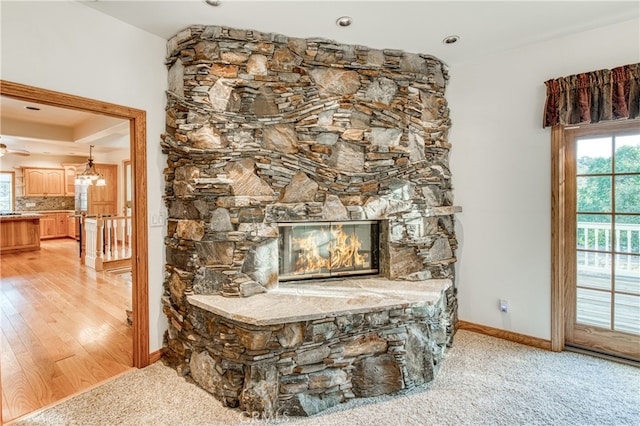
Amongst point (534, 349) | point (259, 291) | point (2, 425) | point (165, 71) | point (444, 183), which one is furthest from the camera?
point (444, 183)

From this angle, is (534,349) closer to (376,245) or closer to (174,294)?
(376,245)

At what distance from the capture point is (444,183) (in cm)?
326

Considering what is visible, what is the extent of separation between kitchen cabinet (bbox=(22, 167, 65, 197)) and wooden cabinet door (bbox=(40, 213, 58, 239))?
671mm

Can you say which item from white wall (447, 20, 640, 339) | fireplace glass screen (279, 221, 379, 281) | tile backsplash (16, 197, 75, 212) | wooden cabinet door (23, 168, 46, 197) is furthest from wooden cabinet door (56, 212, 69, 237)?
white wall (447, 20, 640, 339)

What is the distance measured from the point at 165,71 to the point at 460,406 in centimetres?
352

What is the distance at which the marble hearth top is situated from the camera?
7.07ft

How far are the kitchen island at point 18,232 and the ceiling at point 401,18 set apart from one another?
7.80 m

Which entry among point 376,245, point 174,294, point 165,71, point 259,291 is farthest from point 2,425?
point 376,245

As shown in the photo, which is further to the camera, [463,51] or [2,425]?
[463,51]

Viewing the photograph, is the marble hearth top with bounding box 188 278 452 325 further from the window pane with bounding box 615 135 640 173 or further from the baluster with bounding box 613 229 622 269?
the window pane with bounding box 615 135 640 173

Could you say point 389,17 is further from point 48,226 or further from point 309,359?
point 48,226

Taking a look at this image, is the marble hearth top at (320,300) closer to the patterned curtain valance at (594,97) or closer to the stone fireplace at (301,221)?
the stone fireplace at (301,221)

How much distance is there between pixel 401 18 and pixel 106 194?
9508mm

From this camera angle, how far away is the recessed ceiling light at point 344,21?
8.09 ft
